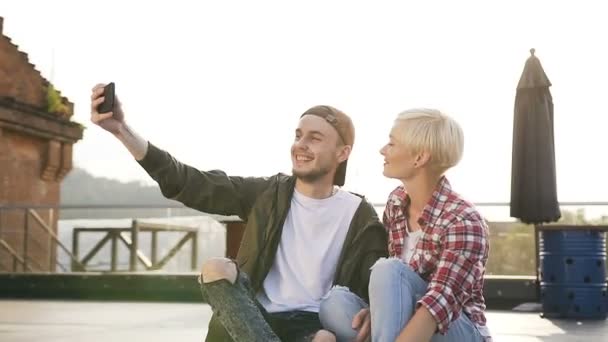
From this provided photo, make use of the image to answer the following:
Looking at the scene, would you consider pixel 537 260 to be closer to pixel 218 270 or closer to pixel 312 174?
pixel 312 174

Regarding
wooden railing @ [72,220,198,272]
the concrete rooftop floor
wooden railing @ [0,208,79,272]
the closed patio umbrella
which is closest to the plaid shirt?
the concrete rooftop floor

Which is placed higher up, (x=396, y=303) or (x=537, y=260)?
(x=396, y=303)

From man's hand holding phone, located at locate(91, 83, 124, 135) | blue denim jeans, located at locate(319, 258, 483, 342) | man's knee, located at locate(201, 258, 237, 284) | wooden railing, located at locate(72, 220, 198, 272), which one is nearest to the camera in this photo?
blue denim jeans, located at locate(319, 258, 483, 342)

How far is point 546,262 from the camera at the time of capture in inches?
296

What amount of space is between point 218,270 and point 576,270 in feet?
18.2

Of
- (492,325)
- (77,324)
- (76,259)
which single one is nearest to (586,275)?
(492,325)

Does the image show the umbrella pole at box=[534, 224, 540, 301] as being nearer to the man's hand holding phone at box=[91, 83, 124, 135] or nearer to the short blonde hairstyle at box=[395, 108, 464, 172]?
the short blonde hairstyle at box=[395, 108, 464, 172]

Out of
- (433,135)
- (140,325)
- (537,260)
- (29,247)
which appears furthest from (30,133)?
(433,135)

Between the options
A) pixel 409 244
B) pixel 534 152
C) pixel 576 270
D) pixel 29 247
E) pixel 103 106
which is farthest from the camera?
pixel 29 247

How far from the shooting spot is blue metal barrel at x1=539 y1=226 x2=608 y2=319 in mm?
7344

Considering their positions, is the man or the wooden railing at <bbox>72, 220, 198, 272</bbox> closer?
the man

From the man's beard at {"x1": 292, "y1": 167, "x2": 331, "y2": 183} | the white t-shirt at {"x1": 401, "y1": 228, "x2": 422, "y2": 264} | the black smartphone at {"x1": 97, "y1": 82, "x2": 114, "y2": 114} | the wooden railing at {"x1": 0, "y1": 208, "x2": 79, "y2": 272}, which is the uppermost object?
the black smartphone at {"x1": 97, "y1": 82, "x2": 114, "y2": 114}

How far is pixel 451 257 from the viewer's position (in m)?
2.32

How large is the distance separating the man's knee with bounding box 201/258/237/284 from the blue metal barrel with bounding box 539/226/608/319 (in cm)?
536
